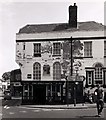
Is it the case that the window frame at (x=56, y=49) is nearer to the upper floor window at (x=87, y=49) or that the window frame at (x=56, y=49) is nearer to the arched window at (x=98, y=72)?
the upper floor window at (x=87, y=49)

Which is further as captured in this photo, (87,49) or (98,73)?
(87,49)

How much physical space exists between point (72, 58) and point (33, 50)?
4.10 metres

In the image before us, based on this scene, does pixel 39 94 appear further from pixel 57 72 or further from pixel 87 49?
pixel 87 49

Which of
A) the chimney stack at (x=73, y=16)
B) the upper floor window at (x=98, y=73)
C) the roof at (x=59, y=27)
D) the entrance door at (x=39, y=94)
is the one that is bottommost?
the entrance door at (x=39, y=94)

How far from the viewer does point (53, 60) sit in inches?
1097

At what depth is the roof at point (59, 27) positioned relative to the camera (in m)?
28.5

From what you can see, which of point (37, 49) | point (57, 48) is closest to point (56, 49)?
point (57, 48)

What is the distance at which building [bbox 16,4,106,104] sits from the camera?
27.2 meters

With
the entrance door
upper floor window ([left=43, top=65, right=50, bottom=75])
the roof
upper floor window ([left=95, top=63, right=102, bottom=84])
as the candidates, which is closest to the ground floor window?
the entrance door

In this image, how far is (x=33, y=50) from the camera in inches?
1117

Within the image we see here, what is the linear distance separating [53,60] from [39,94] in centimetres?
369

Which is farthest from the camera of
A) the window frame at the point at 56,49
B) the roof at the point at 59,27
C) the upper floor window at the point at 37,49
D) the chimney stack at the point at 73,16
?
the roof at the point at 59,27

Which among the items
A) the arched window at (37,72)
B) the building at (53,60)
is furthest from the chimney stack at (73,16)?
the arched window at (37,72)

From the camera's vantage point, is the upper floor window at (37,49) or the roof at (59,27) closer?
the upper floor window at (37,49)
